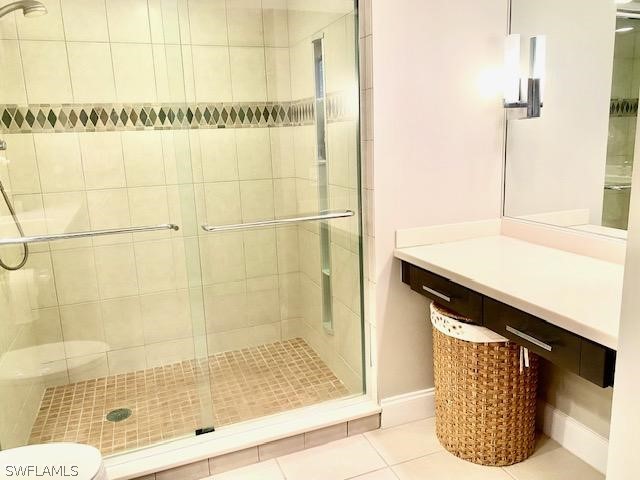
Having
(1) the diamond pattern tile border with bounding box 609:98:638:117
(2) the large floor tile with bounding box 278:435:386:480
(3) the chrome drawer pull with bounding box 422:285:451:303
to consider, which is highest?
(1) the diamond pattern tile border with bounding box 609:98:638:117

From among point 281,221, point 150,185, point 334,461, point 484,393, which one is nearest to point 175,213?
point 150,185

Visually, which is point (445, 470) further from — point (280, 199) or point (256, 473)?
point (280, 199)

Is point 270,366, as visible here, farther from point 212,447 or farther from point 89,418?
point 89,418

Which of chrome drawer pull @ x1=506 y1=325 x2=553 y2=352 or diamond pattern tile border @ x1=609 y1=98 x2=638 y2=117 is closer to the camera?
chrome drawer pull @ x1=506 y1=325 x2=553 y2=352

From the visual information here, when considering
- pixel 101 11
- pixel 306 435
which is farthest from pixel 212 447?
pixel 101 11

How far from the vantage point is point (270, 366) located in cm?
257

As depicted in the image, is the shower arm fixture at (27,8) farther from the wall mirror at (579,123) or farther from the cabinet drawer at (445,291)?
the wall mirror at (579,123)

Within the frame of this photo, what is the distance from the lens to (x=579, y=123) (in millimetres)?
2018

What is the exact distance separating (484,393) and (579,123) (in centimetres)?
116

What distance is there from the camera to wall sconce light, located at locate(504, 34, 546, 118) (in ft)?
6.52

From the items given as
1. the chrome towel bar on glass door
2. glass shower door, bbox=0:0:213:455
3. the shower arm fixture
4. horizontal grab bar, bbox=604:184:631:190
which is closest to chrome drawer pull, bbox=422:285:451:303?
the chrome towel bar on glass door

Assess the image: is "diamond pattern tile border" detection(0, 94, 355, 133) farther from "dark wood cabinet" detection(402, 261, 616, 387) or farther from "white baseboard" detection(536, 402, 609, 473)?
"white baseboard" detection(536, 402, 609, 473)

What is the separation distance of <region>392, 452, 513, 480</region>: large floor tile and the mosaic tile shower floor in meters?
0.49

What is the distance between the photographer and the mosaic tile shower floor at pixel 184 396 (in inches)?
84.9
